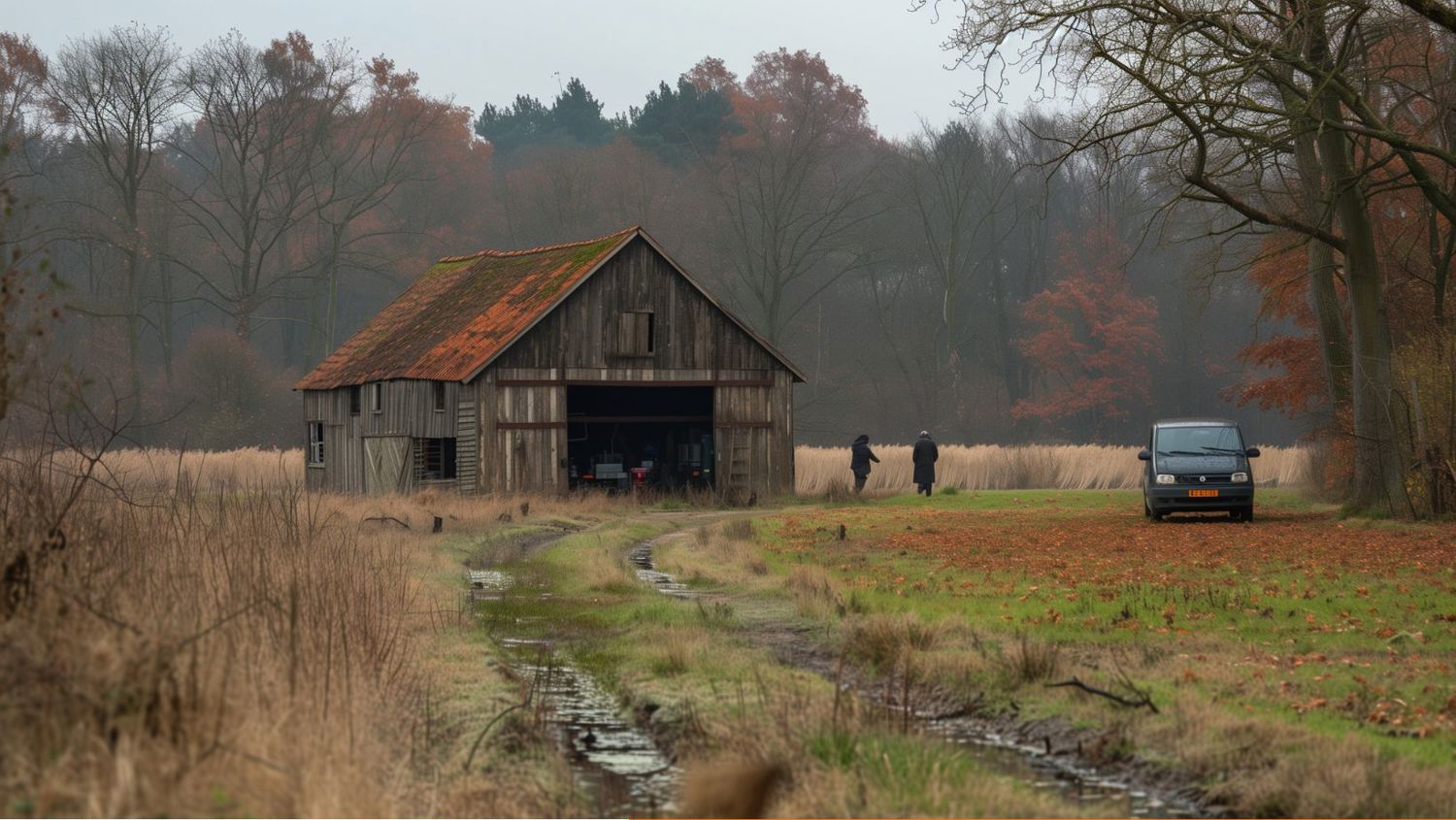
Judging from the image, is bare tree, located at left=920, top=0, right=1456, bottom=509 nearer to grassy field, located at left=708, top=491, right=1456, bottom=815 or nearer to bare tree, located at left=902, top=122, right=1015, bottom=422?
grassy field, located at left=708, top=491, right=1456, bottom=815

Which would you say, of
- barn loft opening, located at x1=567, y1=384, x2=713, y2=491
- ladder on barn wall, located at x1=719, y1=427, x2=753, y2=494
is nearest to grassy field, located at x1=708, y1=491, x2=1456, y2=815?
ladder on barn wall, located at x1=719, y1=427, x2=753, y2=494

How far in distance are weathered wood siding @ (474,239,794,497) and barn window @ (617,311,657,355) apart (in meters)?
0.06

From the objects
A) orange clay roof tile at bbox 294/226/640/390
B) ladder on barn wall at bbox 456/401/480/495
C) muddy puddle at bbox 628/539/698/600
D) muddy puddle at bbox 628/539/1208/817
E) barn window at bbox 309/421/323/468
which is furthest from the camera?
barn window at bbox 309/421/323/468

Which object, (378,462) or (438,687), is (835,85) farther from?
(438,687)

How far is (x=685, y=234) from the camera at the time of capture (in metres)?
76.0

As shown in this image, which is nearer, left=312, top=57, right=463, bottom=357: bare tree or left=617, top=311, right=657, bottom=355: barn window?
left=617, top=311, right=657, bottom=355: barn window

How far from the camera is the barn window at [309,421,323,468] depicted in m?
46.8

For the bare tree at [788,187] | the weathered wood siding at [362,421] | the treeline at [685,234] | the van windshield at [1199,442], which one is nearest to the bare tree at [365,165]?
the treeline at [685,234]

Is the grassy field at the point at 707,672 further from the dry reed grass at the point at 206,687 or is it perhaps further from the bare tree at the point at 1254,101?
the bare tree at the point at 1254,101

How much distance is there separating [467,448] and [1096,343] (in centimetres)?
4685

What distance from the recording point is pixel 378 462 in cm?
4106

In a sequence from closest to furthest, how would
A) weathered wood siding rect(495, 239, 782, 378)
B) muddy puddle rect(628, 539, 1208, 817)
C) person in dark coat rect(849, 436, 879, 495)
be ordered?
muddy puddle rect(628, 539, 1208, 817)
weathered wood siding rect(495, 239, 782, 378)
person in dark coat rect(849, 436, 879, 495)

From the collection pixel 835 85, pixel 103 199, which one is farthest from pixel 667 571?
pixel 835 85

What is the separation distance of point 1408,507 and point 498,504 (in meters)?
17.8
